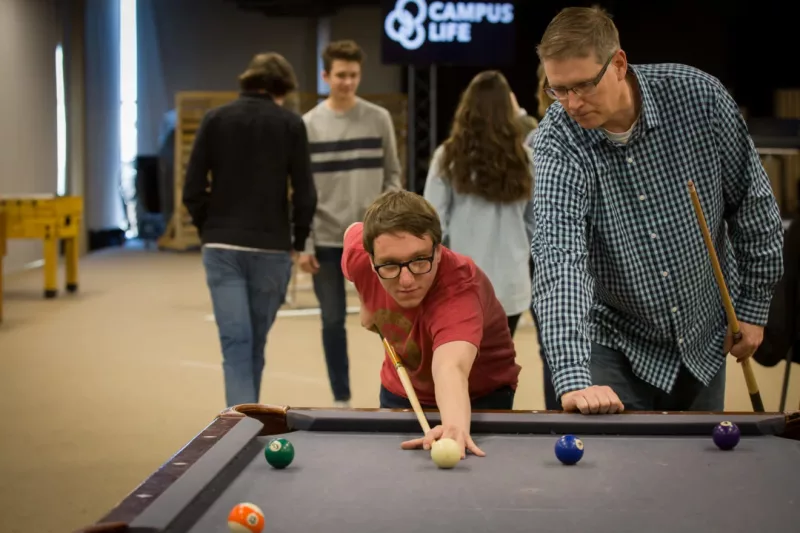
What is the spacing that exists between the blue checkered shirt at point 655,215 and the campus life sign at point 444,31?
22.1ft

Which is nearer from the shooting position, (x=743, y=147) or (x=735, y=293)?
(x=743, y=147)

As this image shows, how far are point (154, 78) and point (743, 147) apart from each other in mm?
13364

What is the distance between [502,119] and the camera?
387 cm

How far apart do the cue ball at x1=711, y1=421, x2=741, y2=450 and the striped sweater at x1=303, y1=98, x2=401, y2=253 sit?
2.67m

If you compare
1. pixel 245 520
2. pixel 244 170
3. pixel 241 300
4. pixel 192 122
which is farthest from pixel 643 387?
pixel 192 122

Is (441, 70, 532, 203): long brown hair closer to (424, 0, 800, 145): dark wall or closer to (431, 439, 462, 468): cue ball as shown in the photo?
(431, 439, 462, 468): cue ball

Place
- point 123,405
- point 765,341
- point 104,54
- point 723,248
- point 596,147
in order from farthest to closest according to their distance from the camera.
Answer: point 104,54 → point 123,405 → point 765,341 → point 723,248 → point 596,147

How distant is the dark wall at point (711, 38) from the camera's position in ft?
42.9

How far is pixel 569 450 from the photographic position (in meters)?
1.85

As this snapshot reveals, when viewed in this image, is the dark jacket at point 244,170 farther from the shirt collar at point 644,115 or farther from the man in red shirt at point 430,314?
the shirt collar at point 644,115

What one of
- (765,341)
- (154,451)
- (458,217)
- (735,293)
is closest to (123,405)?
(154,451)

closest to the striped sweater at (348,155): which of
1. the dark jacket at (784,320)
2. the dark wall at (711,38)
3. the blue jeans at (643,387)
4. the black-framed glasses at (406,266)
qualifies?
the dark jacket at (784,320)

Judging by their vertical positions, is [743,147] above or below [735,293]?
above

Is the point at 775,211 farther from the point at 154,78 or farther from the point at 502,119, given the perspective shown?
the point at 154,78
